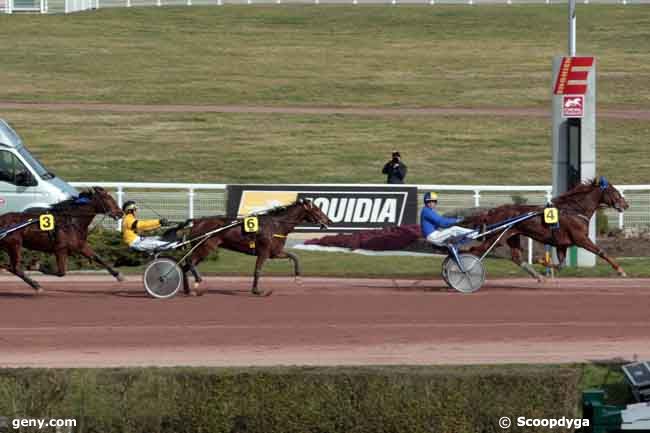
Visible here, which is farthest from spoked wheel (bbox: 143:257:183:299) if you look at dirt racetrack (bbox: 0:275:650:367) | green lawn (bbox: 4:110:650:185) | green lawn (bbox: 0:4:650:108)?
green lawn (bbox: 0:4:650:108)

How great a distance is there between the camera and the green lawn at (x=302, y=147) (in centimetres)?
3203

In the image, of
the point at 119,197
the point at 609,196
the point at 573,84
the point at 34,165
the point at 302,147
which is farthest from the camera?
the point at 302,147

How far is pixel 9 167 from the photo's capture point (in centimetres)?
2081

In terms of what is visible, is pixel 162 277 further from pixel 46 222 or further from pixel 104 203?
pixel 46 222

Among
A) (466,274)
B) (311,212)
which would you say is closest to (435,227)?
(466,274)

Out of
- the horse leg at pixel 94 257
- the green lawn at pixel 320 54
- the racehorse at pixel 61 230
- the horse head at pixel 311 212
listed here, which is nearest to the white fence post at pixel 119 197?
the horse leg at pixel 94 257

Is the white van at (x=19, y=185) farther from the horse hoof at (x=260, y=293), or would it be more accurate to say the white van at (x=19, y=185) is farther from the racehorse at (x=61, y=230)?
the horse hoof at (x=260, y=293)

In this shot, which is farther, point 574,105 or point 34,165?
point 34,165

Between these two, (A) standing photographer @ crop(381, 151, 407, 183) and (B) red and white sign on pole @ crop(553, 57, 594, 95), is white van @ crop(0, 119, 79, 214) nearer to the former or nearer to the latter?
(A) standing photographer @ crop(381, 151, 407, 183)

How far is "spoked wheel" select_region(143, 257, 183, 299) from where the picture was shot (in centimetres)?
1683

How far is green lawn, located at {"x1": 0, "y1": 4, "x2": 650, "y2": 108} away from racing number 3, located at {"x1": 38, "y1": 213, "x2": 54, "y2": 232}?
75.2ft

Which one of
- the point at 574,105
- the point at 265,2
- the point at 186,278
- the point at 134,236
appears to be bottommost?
the point at 186,278

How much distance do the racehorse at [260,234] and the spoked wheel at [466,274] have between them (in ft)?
5.47

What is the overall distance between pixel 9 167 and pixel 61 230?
410cm
